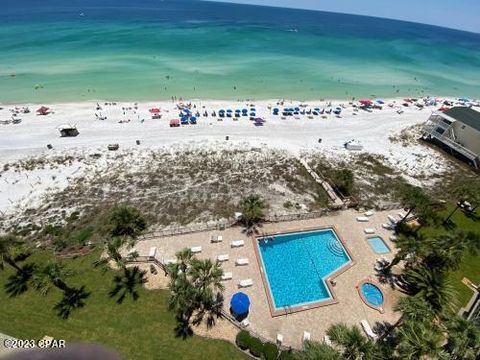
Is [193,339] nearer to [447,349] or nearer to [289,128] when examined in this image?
[447,349]

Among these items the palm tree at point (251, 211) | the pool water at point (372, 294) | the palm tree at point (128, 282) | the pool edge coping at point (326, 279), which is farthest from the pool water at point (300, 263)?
the palm tree at point (128, 282)

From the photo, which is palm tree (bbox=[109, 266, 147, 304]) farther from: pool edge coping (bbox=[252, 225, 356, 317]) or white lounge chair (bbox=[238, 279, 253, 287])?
pool edge coping (bbox=[252, 225, 356, 317])

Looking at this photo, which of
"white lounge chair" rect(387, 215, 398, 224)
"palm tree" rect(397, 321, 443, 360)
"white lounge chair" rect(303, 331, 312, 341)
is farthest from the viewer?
"white lounge chair" rect(387, 215, 398, 224)

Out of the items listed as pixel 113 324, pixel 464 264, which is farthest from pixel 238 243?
pixel 464 264

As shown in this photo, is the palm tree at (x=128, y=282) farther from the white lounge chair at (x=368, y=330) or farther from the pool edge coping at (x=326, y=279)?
the white lounge chair at (x=368, y=330)

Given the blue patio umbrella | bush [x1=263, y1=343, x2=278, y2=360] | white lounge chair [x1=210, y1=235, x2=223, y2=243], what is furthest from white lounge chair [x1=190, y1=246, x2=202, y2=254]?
bush [x1=263, y1=343, x2=278, y2=360]

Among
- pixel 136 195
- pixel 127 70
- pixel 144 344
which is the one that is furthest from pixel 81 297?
pixel 127 70
